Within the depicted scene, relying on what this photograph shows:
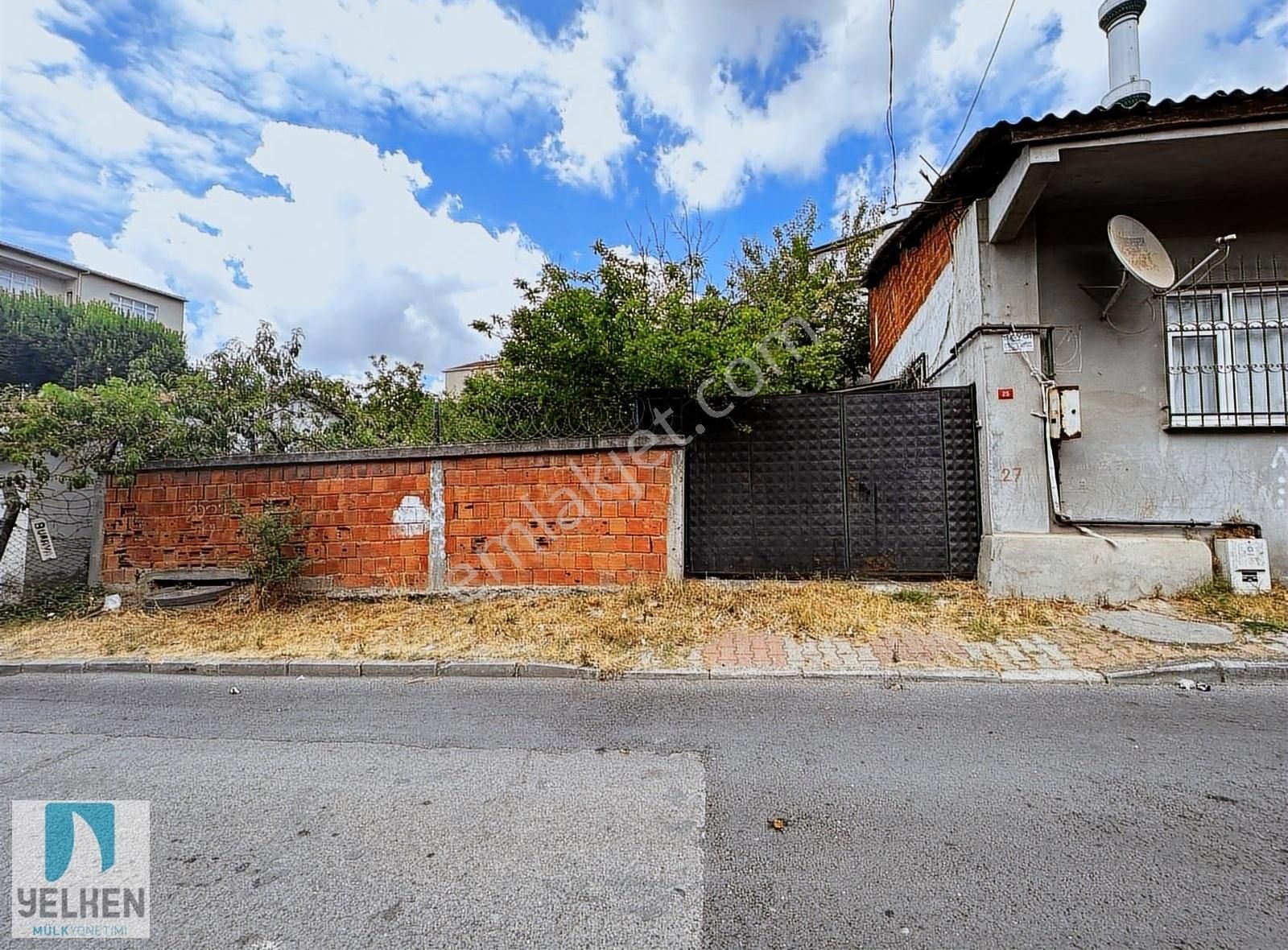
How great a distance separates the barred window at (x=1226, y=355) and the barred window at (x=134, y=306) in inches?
1397

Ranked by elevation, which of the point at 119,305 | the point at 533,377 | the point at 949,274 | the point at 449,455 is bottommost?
the point at 449,455

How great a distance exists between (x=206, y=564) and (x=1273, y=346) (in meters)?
12.1

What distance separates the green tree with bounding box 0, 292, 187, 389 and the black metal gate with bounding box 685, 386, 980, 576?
1884 cm

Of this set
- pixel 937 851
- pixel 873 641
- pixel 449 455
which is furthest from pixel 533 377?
pixel 937 851

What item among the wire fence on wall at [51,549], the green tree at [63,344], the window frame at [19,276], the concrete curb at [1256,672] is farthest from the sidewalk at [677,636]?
the window frame at [19,276]

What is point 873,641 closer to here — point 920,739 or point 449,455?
point 920,739

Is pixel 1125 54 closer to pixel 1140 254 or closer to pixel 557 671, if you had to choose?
pixel 1140 254

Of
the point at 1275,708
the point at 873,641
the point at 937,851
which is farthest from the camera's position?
→ the point at 873,641

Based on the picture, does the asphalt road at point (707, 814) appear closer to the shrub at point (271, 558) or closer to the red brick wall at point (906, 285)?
the shrub at point (271, 558)

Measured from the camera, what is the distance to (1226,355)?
5934 millimetres

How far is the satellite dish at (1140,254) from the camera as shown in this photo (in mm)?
5367

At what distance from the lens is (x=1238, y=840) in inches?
90.3

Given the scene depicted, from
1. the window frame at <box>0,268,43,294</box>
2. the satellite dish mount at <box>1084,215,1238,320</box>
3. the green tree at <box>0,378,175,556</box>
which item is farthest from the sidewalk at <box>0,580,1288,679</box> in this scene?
the window frame at <box>0,268,43,294</box>

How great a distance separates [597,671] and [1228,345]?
22.8ft
